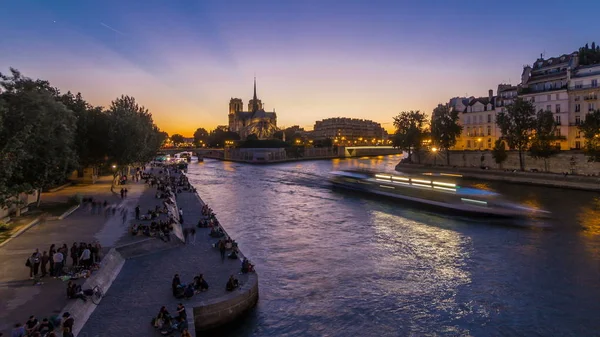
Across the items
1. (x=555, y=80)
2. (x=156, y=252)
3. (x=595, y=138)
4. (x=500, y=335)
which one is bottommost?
(x=500, y=335)

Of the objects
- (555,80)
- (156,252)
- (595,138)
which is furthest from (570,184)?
(156,252)

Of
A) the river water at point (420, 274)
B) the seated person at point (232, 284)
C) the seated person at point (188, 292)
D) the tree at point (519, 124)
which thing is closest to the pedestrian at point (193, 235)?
the river water at point (420, 274)

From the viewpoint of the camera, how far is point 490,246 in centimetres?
2684

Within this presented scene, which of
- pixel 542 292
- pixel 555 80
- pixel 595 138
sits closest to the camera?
pixel 542 292

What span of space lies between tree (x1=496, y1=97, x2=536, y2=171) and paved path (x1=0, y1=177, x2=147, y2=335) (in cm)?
5649

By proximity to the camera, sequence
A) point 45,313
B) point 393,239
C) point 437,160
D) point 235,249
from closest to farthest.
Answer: point 45,313 < point 235,249 < point 393,239 < point 437,160

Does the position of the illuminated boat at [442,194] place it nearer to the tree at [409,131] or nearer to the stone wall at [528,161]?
the stone wall at [528,161]

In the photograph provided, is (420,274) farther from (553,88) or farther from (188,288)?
(553,88)

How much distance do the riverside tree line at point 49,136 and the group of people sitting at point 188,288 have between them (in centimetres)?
879

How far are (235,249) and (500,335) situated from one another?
13.0 m

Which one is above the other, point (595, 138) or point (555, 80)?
point (555, 80)

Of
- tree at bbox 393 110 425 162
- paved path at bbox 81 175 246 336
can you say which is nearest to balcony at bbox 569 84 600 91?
tree at bbox 393 110 425 162

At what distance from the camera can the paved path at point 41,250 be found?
520 inches

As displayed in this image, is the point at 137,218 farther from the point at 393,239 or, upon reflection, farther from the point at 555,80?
the point at 555,80
